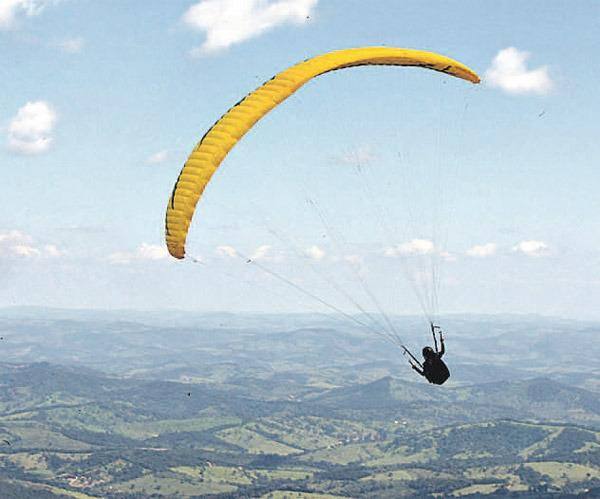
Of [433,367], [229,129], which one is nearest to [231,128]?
[229,129]

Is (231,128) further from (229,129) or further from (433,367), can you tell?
(433,367)

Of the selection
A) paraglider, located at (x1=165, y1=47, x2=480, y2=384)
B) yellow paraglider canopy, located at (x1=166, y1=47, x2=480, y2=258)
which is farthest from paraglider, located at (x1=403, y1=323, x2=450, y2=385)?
yellow paraglider canopy, located at (x1=166, y1=47, x2=480, y2=258)

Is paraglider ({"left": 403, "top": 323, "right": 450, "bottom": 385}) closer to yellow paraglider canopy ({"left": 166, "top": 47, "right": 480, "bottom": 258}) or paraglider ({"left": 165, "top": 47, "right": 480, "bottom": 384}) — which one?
paraglider ({"left": 165, "top": 47, "right": 480, "bottom": 384})

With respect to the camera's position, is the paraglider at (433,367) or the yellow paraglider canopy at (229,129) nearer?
the yellow paraglider canopy at (229,129)

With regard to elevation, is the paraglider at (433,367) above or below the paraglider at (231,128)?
below

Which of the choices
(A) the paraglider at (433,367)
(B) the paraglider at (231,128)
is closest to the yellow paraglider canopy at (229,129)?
(B) the paraglider at (231,128)

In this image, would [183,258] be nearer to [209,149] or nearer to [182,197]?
[182,197]

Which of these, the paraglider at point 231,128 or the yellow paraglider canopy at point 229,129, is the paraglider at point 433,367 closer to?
the paraglider at point 231,128

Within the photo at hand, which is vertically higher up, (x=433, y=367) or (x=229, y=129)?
(x=229, y=129)
